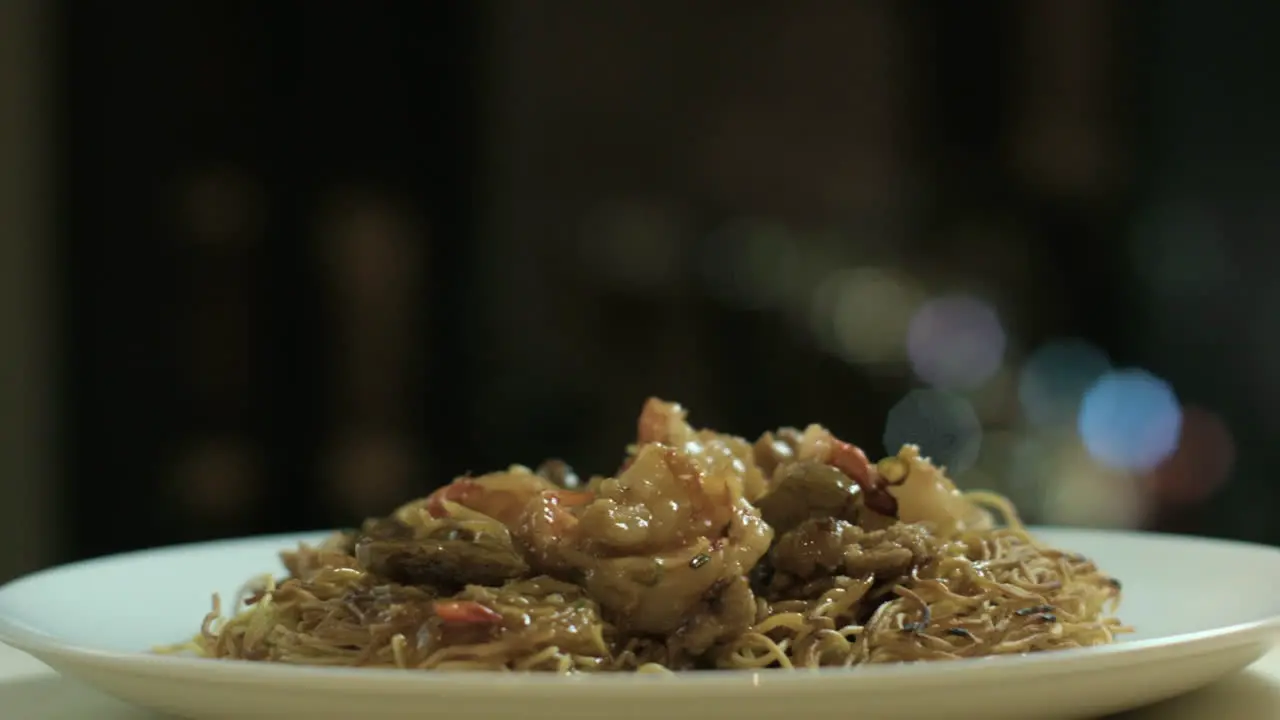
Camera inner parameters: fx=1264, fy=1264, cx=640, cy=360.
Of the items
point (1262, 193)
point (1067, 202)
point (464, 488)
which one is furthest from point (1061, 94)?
point (464, 488)

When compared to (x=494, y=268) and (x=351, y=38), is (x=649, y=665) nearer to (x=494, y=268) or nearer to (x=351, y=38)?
(x=494, y=268)

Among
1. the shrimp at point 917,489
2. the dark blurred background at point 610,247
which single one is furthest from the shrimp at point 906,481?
the dark blurred background at point 610,247

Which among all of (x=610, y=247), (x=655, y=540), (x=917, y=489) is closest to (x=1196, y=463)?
(x=610, y=247)

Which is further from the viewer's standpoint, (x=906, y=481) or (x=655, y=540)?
(x=906, y=481)

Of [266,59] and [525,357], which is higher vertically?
[266,59]

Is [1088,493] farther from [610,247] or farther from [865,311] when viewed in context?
[610,247]

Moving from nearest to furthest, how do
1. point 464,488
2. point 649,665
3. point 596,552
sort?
point 649,665
point 596,552
point 464,488

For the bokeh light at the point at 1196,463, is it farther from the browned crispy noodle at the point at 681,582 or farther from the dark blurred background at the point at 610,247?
the browned crispy noodle at the point at 681,582

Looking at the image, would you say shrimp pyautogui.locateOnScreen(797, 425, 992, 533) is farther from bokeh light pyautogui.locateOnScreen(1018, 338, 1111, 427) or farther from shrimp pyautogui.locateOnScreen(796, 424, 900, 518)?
bokeh light pyautogui.locateOnScreen(1018, 338, 1111, 427)
